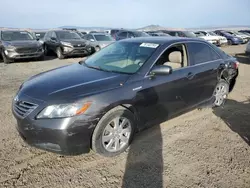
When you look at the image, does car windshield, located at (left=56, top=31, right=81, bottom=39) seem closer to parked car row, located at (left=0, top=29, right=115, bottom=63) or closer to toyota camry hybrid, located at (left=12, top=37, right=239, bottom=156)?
parked car row, located at (left=0, top=29, right=115, bottom=63)

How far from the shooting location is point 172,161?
304 centimetres

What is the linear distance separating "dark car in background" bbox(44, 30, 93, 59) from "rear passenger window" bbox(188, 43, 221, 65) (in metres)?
8.92

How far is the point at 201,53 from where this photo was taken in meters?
4.39

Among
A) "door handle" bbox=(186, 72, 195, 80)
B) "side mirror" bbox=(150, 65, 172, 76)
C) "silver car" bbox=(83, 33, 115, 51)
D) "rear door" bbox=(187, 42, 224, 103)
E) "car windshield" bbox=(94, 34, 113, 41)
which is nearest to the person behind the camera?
"side mirror" bbox=(150, 65, 172, 76)

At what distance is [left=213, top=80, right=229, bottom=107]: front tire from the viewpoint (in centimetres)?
488

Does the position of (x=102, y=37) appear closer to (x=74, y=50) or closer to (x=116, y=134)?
(x=74, y=50)

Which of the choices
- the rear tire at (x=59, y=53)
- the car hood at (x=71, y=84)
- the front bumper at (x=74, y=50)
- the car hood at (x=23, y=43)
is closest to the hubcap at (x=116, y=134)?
the car hood at (x=71, y=84)

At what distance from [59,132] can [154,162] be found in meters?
1.32

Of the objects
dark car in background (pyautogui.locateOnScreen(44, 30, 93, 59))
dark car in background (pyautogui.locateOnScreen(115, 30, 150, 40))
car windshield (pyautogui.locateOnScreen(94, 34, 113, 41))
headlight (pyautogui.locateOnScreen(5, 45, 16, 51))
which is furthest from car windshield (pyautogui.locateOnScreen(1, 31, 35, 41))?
dark car in background (pyautogui.locateOnScreen(115, 30, 150, 40))

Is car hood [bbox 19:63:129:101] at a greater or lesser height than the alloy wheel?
greater

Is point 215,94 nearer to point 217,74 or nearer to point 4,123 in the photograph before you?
point 217,74

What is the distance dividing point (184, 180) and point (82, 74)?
2.07m

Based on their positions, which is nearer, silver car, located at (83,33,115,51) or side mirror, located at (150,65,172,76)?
side mirror, located at (150,65,172,76)

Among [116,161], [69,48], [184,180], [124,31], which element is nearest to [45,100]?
[116,161]
